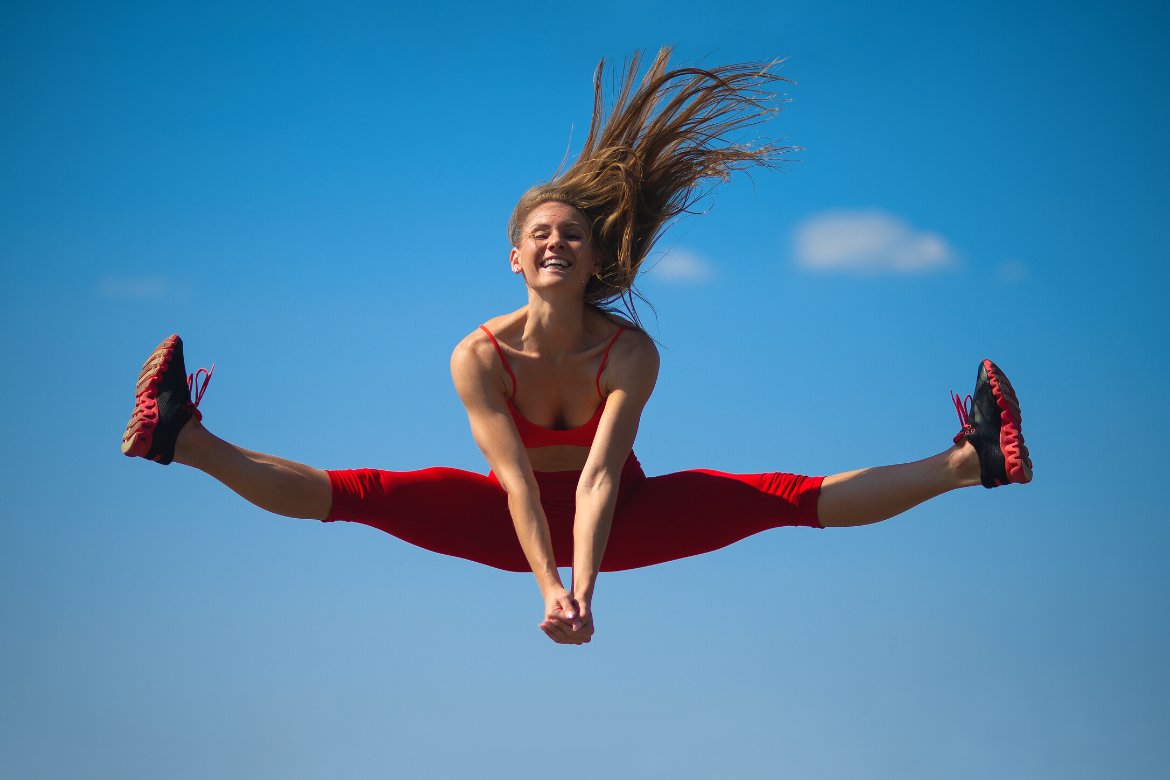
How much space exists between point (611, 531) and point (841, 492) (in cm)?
126

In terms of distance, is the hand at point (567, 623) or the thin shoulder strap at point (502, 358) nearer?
the hand at point (567, 623)

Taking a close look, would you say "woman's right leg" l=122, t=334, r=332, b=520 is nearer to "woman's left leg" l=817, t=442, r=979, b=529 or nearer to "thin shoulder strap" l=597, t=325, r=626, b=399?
"thin shoulder strap" l=597, t=325, r=626, b=399

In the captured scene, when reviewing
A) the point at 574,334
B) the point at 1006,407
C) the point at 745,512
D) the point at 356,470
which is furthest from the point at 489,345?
the point at 1006,407

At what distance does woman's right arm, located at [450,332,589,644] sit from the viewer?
259 inches

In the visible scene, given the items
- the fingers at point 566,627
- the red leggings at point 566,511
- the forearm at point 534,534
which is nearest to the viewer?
the fingers at point 566,627

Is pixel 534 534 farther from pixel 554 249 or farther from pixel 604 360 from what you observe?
pixel 554 249

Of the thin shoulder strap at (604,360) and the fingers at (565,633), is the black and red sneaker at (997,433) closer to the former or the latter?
the thin shoulder strap at (604,360)

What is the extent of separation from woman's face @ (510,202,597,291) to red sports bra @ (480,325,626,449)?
394 millimetres

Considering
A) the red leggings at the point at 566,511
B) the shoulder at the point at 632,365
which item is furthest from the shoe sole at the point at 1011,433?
the shoulder at the point at 632,365

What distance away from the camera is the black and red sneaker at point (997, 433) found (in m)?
7.02

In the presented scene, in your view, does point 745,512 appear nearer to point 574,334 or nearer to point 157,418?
point 574,334

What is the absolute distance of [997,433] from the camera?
23.2 ft

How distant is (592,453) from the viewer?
6.98m

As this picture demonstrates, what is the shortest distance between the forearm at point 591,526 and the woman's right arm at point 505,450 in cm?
13
